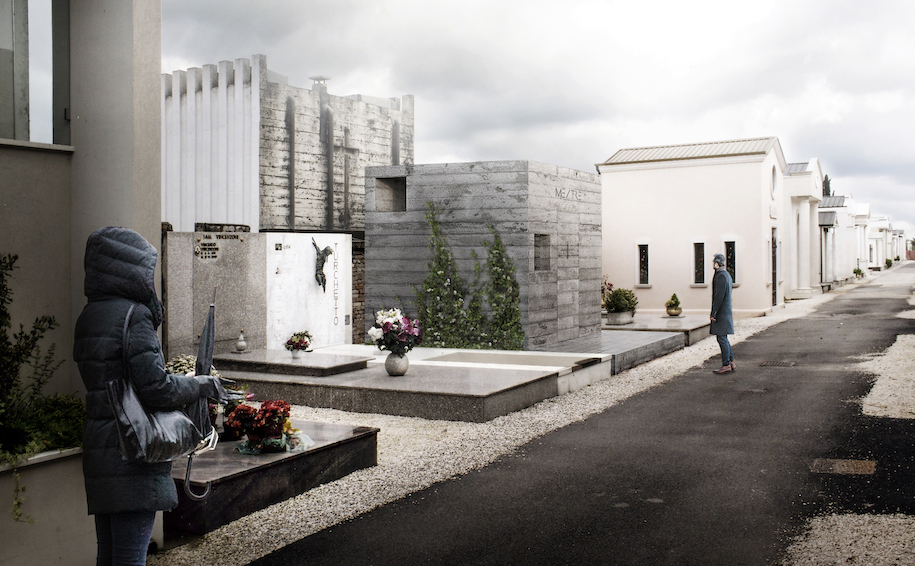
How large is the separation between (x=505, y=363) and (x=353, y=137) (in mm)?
10960

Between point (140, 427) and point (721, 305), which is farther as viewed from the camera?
point (721, 305)

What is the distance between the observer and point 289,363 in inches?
402

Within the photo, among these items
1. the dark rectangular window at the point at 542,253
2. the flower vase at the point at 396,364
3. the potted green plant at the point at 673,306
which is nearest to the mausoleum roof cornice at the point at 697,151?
the potted green plant at the point at 673,306

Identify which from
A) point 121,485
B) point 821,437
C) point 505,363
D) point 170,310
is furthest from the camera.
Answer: point 505,363

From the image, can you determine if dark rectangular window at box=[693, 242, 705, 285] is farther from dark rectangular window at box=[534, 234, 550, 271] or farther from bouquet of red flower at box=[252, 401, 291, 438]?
bouquet of red flower at box=[252, 401, 291, 438]

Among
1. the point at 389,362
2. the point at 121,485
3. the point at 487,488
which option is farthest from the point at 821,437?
the point at 121,485

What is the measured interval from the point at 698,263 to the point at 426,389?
661 inches

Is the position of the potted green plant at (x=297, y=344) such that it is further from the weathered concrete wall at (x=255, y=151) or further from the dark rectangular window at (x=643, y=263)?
the dark rectangular window at (x=643, y=263)

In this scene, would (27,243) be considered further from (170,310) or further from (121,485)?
(170,310)

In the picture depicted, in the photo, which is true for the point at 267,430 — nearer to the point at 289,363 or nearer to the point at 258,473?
the point at 258,473

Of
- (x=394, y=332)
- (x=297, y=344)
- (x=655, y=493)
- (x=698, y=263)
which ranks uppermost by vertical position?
(x=698, y=263)

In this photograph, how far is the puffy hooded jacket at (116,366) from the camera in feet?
10.2

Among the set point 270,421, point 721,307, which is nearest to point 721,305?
point 721,307

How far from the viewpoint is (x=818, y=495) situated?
555 cm
